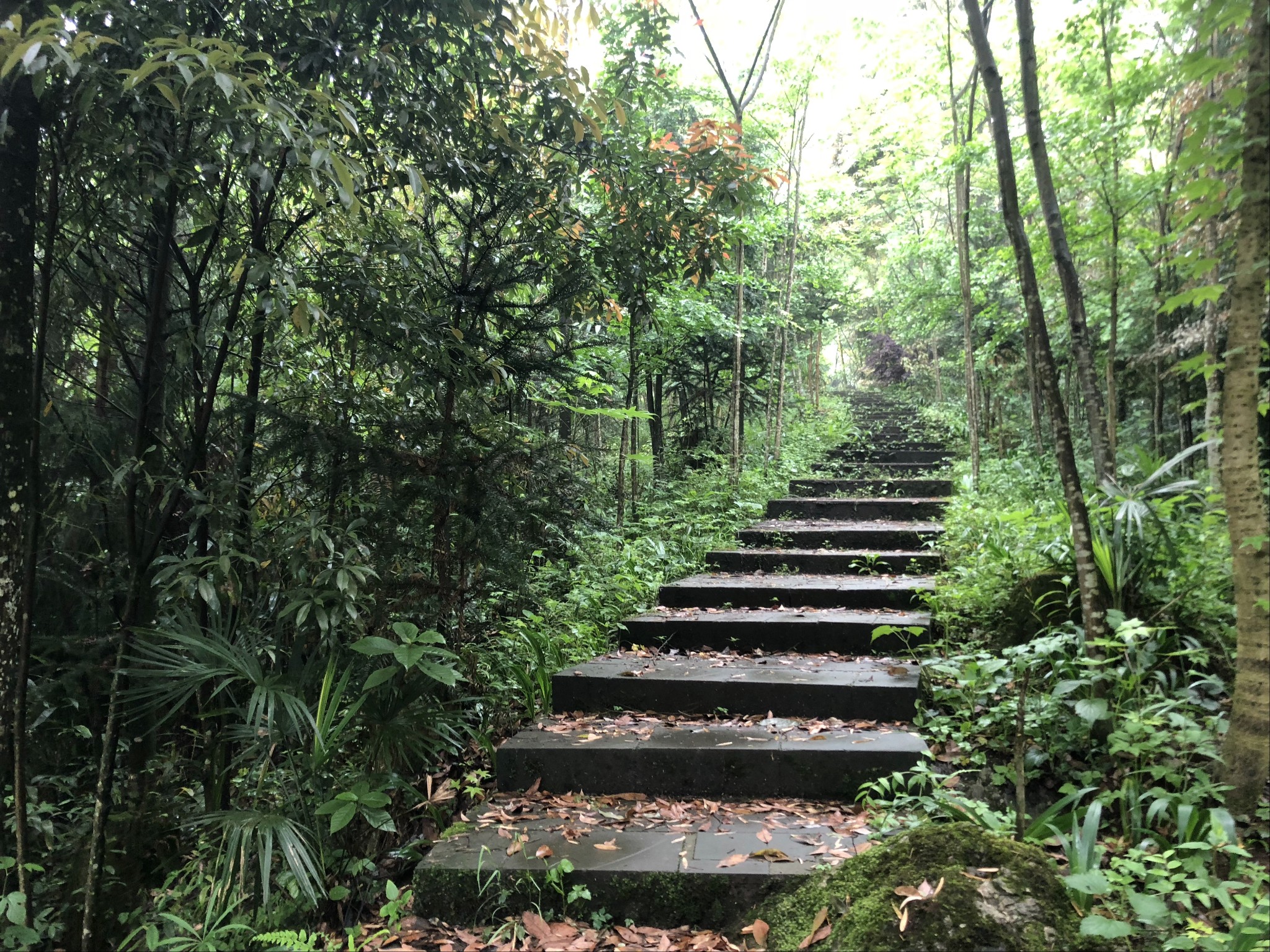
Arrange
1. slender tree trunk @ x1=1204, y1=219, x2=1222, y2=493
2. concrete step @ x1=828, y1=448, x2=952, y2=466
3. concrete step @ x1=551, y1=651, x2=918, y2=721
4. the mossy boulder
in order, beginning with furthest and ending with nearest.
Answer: concrete step @ x1=828, y1=448, x2=952, y2=466 → slender tree trunk @ x1=1204, y1=219, x2=1222, y2=493 → concrete step @ x1=551, y1=651, x2=918, y2=721 → the mossy boulder

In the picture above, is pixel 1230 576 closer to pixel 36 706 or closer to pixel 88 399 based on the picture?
pixel 36 706

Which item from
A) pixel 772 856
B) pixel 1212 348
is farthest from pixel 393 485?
pixel 1212 348

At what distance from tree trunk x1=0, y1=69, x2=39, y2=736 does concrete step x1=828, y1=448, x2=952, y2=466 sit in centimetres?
824

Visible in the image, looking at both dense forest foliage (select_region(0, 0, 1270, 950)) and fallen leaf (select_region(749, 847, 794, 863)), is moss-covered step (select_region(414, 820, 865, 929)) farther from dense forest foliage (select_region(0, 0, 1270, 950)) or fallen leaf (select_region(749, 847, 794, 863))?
dense forest foliage (select_region(0, 0, 1270, 950))

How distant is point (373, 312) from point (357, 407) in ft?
1.77

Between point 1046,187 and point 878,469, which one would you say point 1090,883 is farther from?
point 878,469

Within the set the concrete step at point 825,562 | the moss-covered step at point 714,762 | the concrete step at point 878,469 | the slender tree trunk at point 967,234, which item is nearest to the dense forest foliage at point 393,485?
the moss-covered step at point 714,762

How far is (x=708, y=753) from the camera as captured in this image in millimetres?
2863

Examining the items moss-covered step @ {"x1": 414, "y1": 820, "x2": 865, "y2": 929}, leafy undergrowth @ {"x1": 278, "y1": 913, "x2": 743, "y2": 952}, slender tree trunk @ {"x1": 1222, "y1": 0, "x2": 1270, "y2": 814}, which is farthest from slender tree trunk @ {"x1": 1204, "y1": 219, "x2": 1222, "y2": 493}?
leafy undergrowth @ {"x1": 278, "y1": 913, "x2": 743, "y2": 952}

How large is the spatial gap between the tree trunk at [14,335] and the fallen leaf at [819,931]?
8.30ft

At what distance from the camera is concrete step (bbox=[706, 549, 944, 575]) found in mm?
5078

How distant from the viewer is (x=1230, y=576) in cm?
302

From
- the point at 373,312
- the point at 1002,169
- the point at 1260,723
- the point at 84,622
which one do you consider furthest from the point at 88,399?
the point at 1260,723

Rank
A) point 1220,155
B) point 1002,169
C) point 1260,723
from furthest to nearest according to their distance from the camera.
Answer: point 1002,169 < point 1260,723 < point 1220,155
